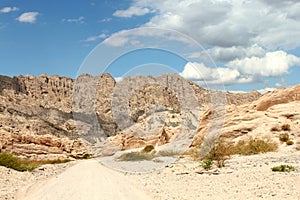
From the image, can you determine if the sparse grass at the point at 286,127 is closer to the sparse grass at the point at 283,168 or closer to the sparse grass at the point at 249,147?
the sparse grass at the point at 249,147

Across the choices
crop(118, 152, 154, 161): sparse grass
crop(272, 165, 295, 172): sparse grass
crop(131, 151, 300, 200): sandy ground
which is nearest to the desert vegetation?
crop(272, 165, 295, 172): sparse grass

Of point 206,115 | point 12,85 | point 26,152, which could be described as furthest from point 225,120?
point 12,85

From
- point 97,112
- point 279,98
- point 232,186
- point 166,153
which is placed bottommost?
point 166,153

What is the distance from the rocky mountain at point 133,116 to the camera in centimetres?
3067

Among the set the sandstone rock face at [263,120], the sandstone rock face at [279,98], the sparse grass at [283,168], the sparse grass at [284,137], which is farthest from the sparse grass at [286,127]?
the sparse grass at [283,168]

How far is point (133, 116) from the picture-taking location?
42625mm

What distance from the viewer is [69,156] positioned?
180 feet

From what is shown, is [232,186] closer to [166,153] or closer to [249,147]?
[249,147]

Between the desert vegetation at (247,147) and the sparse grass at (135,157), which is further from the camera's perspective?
the sparse grass at (135,157)

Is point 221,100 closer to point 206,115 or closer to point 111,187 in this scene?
point 206,115

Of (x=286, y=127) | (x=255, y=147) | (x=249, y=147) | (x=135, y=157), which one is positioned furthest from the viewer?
(x=135, y=157)

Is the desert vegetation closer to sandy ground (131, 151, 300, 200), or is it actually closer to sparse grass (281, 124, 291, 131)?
sparse grass (281, 124, 291, 131)

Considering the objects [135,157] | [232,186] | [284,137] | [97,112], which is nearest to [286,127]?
[284,137]

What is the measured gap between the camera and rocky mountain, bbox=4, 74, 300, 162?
101 feet
